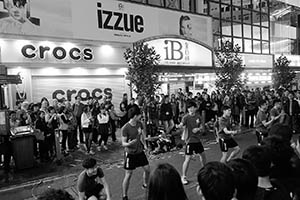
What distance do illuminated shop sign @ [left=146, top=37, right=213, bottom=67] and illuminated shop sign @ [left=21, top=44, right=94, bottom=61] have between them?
3440 mm

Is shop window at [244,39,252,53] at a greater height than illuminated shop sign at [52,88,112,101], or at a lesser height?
greater

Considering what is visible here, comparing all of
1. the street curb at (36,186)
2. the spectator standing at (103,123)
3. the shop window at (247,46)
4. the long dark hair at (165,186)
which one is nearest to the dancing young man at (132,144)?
the street curb at (36,186)

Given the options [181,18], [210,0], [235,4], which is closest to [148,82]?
[181,18]

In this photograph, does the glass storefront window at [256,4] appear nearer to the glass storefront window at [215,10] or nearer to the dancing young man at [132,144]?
the glass storefront window at [215,10]

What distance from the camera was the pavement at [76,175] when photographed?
6578 millimetres

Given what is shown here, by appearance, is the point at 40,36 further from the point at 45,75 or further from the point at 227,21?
the point at 227,21

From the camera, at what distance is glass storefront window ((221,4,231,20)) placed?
76.7ft

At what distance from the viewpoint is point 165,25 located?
17.1 metres

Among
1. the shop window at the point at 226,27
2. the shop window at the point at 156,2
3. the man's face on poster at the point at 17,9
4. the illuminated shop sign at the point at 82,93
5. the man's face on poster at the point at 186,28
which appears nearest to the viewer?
the man's face on poster at the point at 17,9

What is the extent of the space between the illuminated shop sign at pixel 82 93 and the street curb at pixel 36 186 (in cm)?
658

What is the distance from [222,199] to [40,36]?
→ 38.9ft

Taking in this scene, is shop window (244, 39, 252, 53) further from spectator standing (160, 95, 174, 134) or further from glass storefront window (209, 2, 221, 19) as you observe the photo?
spectator standing (160, 95, 174, 134)

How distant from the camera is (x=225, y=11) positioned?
77.4ft

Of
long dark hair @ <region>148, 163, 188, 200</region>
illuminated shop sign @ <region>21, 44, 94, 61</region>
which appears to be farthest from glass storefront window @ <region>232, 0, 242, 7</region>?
long dark hair @ <region>148, 163, 188, 200</region>
